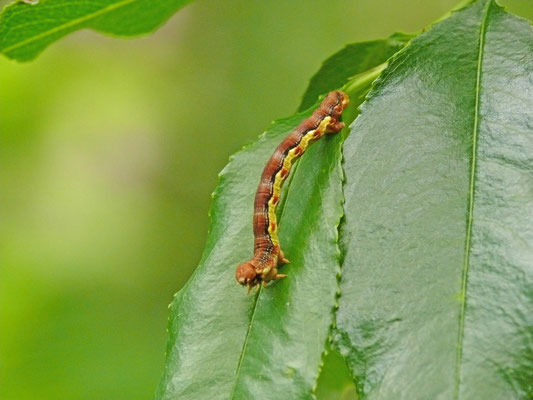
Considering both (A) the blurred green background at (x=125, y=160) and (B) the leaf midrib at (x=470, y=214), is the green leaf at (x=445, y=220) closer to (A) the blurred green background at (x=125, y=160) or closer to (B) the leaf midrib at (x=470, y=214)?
(B) the leaf midrib at (x=470, y=214)

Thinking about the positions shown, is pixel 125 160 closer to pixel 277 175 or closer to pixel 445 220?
pixel 277 175

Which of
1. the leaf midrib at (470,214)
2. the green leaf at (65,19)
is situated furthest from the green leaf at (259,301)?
the green leaf at (65,19)

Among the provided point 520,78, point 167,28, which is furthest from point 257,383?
point 167,28

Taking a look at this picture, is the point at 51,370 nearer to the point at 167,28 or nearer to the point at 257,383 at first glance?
the point at 167,28

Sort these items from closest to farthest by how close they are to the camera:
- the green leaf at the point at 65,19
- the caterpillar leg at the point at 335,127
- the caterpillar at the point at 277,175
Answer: the caterpillar at the point at 277,175
the caterpillar leg at the point at 335,127
the green leaf at the point at 65,19

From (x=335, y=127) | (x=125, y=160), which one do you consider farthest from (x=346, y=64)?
(x=125, y=160)

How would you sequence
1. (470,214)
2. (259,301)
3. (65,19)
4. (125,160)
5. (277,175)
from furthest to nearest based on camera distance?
(125,160), (65,19), (277,175), (259,301), (470,214)
